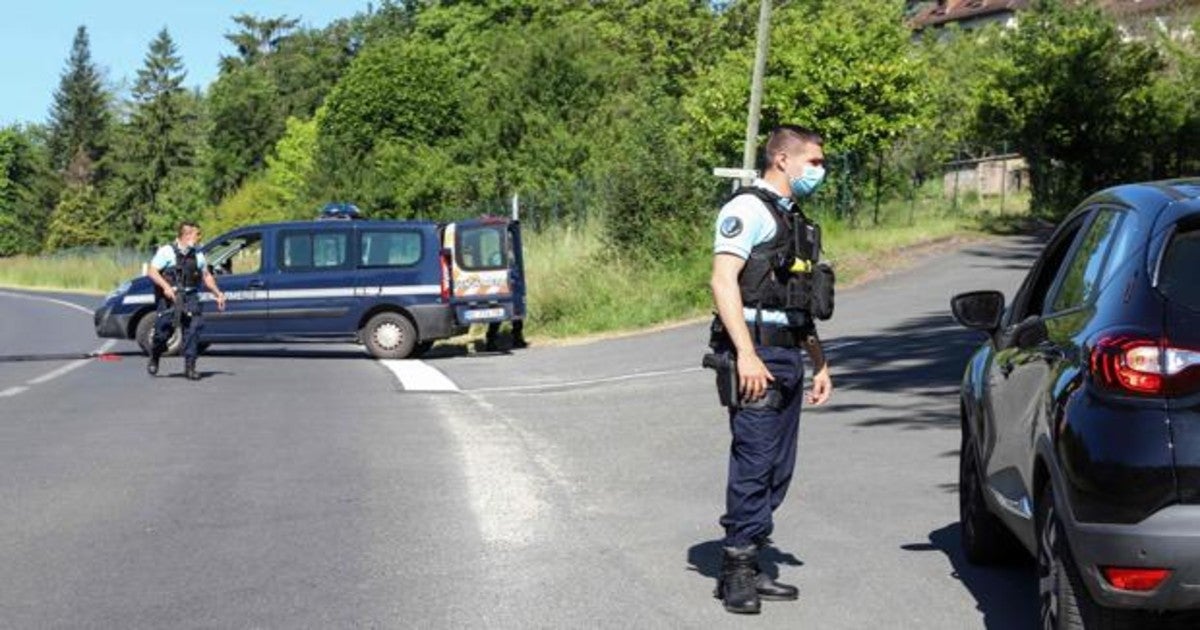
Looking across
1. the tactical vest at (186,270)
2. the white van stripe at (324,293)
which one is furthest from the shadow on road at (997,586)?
the white van stripe at (324,293)

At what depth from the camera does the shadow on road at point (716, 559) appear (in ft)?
22.4

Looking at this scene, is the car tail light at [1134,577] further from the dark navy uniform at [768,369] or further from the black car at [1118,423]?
the dark navy uniform at [768,369]

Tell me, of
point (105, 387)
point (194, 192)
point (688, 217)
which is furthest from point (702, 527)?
point (194, 192)

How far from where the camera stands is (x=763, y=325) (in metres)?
5.97

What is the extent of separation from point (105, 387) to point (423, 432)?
20.2ft

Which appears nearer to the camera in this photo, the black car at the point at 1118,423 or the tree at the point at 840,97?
the black car at the point at 1118,423

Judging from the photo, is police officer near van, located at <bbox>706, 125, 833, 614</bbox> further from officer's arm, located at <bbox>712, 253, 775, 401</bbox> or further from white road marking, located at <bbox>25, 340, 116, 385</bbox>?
white road marking, located at <bbox>25, 340, 116, 385</bbox>

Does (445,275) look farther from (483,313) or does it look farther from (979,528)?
(979,528)

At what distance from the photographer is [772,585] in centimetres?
624

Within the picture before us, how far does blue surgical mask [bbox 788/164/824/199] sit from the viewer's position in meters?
6.10

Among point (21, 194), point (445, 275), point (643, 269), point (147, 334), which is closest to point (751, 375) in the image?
point (445, 275)

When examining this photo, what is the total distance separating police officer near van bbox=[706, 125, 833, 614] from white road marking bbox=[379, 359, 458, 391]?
1131 centimetres

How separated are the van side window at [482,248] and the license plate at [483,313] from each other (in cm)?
61

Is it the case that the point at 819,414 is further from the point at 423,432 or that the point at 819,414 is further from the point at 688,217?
the point at 688,217
